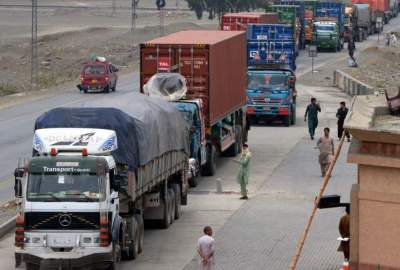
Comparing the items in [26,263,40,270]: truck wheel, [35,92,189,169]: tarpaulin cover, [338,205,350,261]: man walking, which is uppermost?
[35,92,189,169]: tarpaulin cover

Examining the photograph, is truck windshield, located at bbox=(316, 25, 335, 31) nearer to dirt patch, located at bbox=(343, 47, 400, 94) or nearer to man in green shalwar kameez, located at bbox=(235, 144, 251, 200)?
dirt patch, located at bbox=(343, 47, 400, 94)

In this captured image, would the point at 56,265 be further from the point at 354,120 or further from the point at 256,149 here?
the point at 256,149

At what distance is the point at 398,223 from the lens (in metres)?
16.4

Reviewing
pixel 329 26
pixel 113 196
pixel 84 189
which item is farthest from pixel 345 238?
pixel 329 26

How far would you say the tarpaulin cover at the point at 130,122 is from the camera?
23.5 meters

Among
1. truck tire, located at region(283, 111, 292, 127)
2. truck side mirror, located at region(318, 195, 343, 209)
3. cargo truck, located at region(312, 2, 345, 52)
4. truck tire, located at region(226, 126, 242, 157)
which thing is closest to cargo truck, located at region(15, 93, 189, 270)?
truck side mirror, located at region(318, 195, 343, 209)

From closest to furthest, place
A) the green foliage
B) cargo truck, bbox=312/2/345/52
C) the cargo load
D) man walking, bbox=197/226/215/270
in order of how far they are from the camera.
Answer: man walking, bbox=197/226/215/270 < the cargo load < cargo truck, bbox=312/2/345/52 < the green foliage

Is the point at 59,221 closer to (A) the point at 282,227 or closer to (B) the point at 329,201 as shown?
(B) the point at 329,201

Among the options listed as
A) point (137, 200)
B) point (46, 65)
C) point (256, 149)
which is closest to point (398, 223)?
point (137, 200)

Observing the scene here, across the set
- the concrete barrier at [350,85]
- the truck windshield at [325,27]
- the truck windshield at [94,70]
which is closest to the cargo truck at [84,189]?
the concrete barrier at [350,85]

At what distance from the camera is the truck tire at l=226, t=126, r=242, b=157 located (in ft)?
135

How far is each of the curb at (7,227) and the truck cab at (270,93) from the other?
78.8 feet

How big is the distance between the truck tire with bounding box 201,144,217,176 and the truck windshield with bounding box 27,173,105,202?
46.4 ft

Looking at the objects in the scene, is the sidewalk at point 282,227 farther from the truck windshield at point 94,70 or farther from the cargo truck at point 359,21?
the cargo truck at point 359,21
